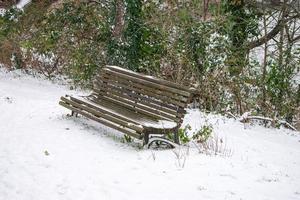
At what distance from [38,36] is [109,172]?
29.6ft

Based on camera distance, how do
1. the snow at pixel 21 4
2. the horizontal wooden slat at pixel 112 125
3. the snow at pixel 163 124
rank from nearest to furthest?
1. the horizontal wooden slat at pixel 112 125
2. the snow at pixel 163 124
3. the snow at pixel 21 4

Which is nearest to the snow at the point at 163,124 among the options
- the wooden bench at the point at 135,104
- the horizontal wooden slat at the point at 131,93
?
the wooden bench at the point at 135,104

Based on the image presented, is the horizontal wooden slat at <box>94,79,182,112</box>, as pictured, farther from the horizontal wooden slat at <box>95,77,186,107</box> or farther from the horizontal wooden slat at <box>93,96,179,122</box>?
the horizontal wooden slat at <box>93,96,179,122</box>

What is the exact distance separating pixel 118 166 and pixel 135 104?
1996 millimetres

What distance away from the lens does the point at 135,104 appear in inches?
291

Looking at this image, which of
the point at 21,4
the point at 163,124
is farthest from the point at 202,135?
the point at 21,4

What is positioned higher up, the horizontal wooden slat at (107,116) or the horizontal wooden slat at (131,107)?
the horizontal wooden slat at (131,107)

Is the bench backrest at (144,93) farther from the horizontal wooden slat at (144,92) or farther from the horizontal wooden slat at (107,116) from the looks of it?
the horizontal wooden slat at (107,116)

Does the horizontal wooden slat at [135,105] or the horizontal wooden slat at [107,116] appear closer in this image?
the horizontal wooden slat at [107,116]

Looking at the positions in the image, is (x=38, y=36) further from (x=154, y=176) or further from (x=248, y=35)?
(x=154, y=176)

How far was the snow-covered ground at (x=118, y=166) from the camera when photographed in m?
4.84

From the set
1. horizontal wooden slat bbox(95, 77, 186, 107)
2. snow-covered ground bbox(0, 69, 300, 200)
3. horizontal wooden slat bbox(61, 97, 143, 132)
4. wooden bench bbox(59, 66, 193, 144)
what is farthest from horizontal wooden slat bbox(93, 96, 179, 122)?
snow-covered ground bbox(0, 69, 300, 200)

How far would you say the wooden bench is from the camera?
652 cm

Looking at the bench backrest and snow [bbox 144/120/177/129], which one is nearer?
snow [bbox 144/120/177/129]
